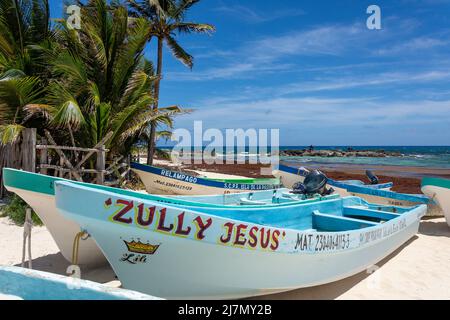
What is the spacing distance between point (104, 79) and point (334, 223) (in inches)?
365

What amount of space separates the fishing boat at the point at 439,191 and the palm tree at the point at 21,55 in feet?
36.3

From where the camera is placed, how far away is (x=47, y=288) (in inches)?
117

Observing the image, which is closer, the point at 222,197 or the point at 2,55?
the point at 222,197

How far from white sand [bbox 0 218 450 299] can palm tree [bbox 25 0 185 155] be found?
4049mm

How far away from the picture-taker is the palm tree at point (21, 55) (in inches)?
385

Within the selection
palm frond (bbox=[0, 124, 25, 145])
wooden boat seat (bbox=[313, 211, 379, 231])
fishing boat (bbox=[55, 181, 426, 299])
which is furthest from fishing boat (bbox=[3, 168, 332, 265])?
palm frond (bbox=[0, 124, 25, 145])

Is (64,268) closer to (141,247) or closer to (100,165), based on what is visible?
(141,247)

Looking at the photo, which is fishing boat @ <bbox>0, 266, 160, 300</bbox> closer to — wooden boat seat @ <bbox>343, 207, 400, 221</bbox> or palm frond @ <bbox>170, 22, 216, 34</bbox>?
wooden boat seat @ <bbox>343, 207, 400, 221</bbox>

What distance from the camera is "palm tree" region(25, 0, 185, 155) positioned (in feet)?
34.5

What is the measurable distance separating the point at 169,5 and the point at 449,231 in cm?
1475
